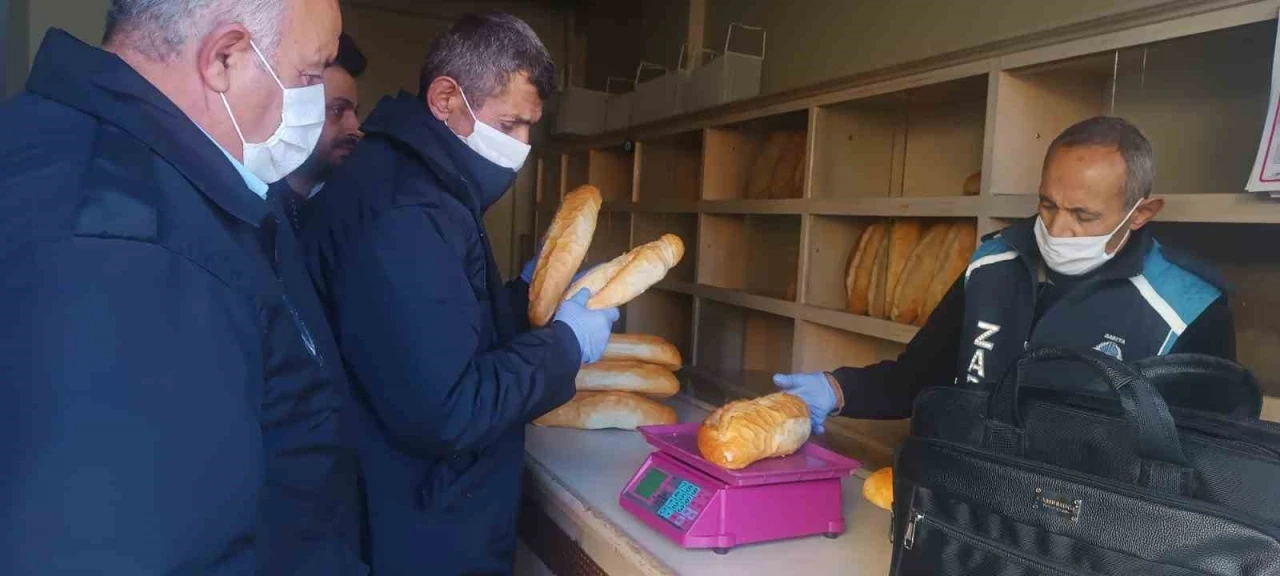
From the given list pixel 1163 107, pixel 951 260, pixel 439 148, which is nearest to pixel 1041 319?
pixel 951 260

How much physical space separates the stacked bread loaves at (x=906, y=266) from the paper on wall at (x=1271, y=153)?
74cm

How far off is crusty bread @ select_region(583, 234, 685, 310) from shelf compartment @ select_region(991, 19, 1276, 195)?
74 cm

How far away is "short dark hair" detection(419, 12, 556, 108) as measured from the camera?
1546 mm

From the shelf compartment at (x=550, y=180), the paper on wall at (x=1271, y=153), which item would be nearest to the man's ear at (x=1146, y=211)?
the paper on wall at (x=1271, y=153)

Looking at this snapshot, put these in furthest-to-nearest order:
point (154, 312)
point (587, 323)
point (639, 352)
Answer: point (639, 352)
point (587, 323)
point (154, 312)

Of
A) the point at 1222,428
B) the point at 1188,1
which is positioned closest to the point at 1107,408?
the point at 1222,428

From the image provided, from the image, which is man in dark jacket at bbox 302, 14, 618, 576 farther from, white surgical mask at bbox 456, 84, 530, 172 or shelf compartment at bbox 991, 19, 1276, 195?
shelf compartment at bbox 991, 19, 1276, 195

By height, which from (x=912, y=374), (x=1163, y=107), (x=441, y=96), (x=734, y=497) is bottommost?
(x=734, y=497)

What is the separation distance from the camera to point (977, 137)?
7.93 ft

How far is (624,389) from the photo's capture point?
2246mm

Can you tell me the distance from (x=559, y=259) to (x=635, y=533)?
67cm

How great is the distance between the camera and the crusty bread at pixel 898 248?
230 cm

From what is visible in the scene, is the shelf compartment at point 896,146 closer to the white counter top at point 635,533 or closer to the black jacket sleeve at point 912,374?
the black jacket sleeve at point 912,374

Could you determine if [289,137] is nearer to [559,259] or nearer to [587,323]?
[587,323]
